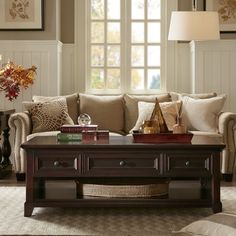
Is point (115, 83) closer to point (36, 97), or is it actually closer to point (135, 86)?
point (135, 86)

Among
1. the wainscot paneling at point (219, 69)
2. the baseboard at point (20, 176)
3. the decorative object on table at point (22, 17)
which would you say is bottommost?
the baseboard at point (20, 176)

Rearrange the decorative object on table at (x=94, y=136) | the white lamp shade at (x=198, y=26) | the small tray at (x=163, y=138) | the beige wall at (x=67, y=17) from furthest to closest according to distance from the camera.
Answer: the beige wall at (x=67, y=17) → the white lamp shade at (x=198, y=26) → the decorative object on table at (x=94, y=136) → the small tray at (x=163, y=138)

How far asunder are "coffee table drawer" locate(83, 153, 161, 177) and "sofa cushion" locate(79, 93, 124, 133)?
6.75 feet

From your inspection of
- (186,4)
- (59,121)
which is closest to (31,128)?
(59,121)

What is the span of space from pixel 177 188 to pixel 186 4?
3068mm

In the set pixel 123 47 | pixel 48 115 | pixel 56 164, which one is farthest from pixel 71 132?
pixel 123 47

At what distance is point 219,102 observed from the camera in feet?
17.2

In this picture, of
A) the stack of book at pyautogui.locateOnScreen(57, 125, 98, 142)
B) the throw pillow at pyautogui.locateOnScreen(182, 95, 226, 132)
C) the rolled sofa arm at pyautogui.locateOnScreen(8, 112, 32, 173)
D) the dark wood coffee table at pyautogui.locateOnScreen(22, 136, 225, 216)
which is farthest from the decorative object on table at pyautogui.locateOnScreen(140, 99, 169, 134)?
the rolled sofa arm at pyautogui.locateOnScreen(8, 112, 32, 173)

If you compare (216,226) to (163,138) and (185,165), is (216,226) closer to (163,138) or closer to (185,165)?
(185,165)

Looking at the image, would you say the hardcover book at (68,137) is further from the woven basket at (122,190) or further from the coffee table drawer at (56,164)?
the woven basket at (122,190)

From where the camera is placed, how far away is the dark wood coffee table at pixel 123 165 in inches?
133

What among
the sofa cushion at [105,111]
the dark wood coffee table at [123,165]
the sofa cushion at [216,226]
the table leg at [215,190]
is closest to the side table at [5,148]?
the sofa cushion at [105,111]

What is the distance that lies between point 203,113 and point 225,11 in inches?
57.4

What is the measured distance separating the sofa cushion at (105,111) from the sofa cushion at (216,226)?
353cm
